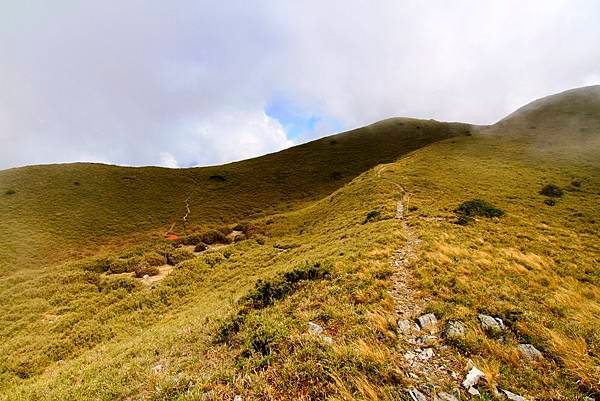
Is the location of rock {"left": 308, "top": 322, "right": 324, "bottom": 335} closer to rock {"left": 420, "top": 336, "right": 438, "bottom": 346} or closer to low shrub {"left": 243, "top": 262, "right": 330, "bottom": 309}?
rock {"left": 420, "top": 336, "right": 438, "bottom": 346}

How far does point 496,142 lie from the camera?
62.6m

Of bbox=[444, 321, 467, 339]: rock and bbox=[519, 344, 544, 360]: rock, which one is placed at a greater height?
bbox=[444, 321, 467, 339]: rock

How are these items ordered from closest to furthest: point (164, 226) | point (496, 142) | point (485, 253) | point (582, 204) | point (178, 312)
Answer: point (485, 253), point (178, 312), point (582, 204), point (164, 226), point (496, 142)

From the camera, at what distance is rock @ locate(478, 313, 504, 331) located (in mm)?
9172

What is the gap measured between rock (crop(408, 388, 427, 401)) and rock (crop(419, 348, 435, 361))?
1403mm

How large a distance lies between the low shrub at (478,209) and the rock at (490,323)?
765 inches

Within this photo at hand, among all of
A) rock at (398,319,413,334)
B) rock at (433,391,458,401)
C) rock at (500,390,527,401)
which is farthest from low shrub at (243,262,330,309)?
rock at (500,390,527,401)

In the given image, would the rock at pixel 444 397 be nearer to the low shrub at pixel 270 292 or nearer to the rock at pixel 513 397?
the rock at pixel 513 397

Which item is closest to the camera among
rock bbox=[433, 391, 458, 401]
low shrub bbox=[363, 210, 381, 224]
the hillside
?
rock bbox=[433, 391, 458, 401]

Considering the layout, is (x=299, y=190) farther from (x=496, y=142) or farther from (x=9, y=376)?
(x=9, y=376)

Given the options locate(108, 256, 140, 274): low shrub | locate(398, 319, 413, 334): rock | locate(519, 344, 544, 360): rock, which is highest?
locate(108, 256, 140, 274): low shrub

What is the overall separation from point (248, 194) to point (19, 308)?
144ft

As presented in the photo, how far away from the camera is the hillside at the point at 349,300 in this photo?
7.70 meters

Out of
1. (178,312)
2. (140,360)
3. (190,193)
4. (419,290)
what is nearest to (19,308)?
(178,312)
